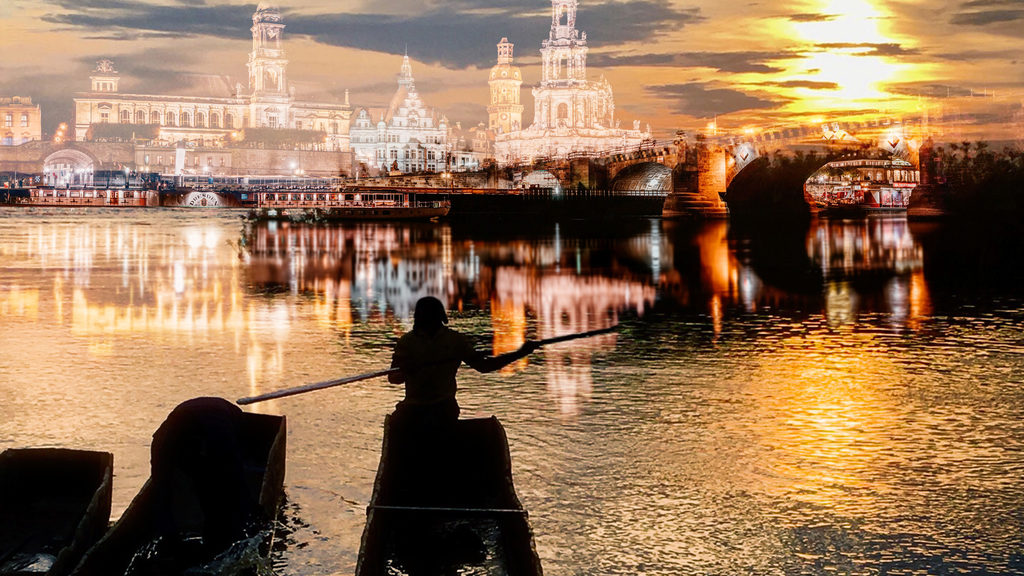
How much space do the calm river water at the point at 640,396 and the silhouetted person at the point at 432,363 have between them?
1.07 metres

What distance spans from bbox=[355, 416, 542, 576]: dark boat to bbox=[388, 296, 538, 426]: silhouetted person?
0.48ft

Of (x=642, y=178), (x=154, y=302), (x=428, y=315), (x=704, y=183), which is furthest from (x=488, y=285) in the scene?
(x=642, y=178)

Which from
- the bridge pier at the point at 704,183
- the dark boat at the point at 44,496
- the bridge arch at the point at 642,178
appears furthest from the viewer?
the bridge arch at the point at 642,178

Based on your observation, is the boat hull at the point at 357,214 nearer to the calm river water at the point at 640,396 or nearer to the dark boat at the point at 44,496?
the calm river water at the point at 640,396

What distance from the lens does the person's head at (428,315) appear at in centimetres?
889

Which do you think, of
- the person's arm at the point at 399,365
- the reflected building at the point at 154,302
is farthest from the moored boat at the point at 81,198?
the person's arm at the point at 399,365

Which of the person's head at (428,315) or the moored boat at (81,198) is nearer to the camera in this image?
the person's head at (428,315)

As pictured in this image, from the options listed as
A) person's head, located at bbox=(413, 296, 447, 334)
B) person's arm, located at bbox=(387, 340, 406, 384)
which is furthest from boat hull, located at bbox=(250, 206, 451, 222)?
person's head, located at bbox=(413, 296, 447, 334)

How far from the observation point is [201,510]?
350 inches

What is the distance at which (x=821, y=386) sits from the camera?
1566cm

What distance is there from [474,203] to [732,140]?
878 inches

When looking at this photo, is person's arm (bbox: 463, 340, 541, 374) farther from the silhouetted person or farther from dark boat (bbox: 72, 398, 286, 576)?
dark boat (bbox: 72, 398, 286, 576)

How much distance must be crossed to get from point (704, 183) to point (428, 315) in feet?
315

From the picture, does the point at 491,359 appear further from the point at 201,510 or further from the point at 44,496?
the point at 44,496
